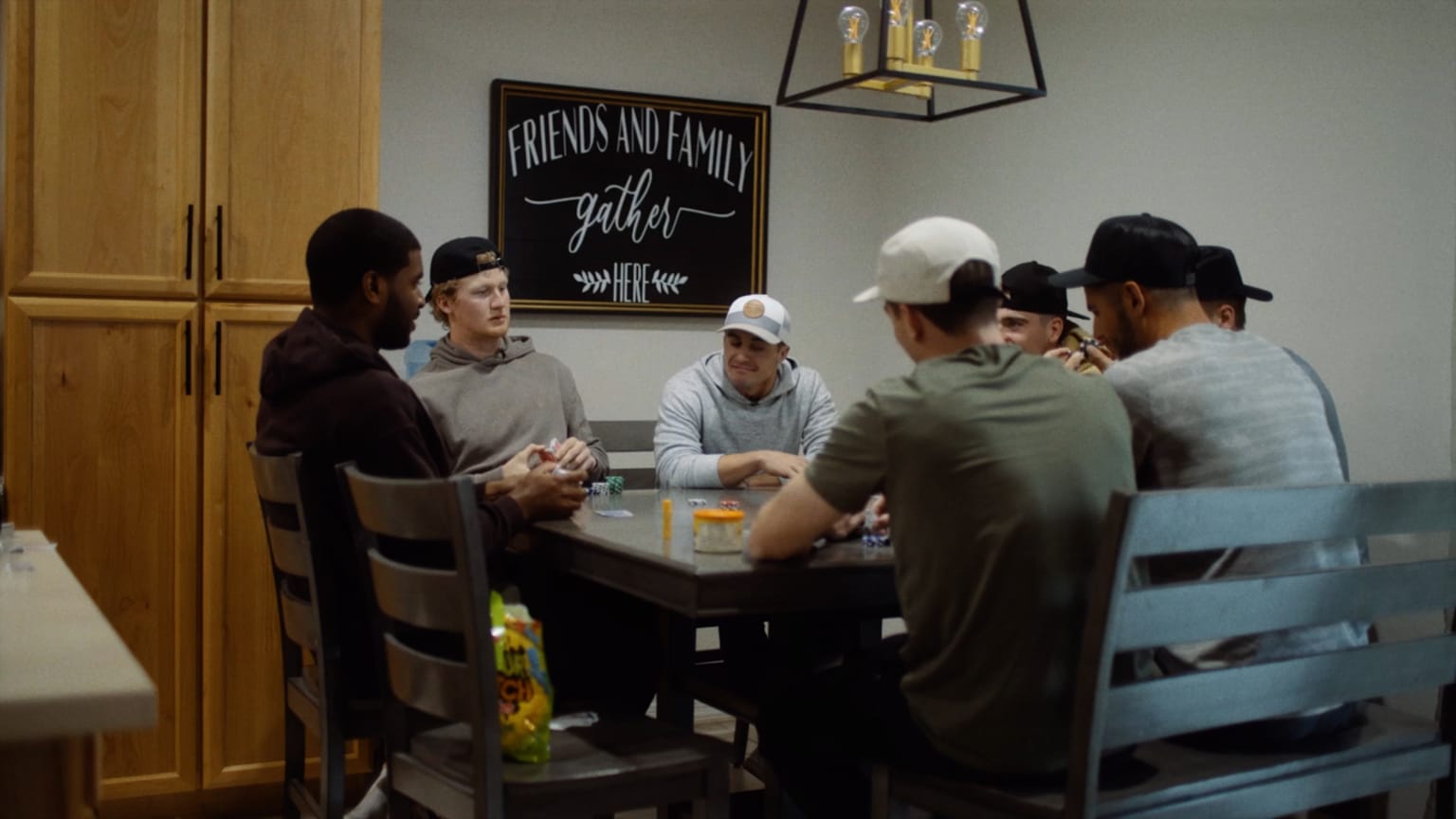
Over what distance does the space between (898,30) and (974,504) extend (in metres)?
1.38

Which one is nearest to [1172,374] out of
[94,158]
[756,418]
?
[756,418]

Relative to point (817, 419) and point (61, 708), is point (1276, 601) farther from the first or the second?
point (817, 419)

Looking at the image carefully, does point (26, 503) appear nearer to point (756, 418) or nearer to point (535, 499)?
point (535, 499)

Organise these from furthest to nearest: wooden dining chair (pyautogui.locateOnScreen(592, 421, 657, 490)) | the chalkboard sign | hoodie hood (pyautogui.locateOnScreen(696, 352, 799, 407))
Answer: the chalkboard sign < wooden dining chair (pyautogui.locateOnScreen(592, 421, 657, 490)) < hoodie hood (pyautogui.locateOnScreen(696, 352, 799, 407))

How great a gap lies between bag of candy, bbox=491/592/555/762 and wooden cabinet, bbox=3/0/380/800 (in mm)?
1598

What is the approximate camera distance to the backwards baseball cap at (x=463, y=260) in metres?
3.25

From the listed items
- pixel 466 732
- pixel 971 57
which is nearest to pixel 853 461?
pixel 466 732

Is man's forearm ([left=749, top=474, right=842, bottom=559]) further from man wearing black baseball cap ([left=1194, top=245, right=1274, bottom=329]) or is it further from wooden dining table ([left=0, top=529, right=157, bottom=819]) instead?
man wearing black baseball cap ([left=1194, top=245, right=1274, bottom=329])

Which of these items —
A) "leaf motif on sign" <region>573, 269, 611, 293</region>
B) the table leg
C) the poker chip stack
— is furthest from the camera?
"leaf motif on sign" <region>573, 269, 611, 293</region>

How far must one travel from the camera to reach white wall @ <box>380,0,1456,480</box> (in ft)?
10.6

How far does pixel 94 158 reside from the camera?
122 inches

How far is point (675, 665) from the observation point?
2771 mm

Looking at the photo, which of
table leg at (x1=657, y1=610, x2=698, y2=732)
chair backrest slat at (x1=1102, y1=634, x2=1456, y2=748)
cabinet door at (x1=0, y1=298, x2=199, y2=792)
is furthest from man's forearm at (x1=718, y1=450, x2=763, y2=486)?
chair backrest slat at (x1=1102, y1=634, x2=1456, y2=748)

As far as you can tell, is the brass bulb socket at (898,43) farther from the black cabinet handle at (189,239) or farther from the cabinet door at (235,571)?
the black cabinet handle at (189,239)
